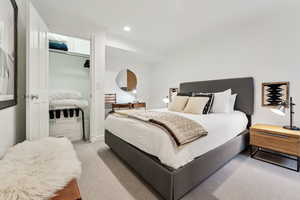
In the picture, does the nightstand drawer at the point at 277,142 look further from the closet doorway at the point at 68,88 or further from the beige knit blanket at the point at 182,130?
the closet doorway at the point at 68,88

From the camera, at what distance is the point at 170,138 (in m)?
1.29

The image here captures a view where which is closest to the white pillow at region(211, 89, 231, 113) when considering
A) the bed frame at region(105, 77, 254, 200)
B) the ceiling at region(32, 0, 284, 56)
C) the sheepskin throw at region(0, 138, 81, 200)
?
the bed frame at region(105, 77, 254, 200)

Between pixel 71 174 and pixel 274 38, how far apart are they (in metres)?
3.46

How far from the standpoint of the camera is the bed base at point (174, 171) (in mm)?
1195

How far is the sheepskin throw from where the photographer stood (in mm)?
785

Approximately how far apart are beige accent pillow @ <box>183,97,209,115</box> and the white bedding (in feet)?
1.59

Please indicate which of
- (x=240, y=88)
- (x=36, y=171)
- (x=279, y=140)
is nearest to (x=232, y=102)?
(x=240, y=88)

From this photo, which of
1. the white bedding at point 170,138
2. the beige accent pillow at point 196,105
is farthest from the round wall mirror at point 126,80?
the beige accent pillow at point 196,105

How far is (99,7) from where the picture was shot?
233 centimetres

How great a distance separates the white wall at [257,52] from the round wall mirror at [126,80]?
209cm

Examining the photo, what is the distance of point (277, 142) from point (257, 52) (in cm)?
163

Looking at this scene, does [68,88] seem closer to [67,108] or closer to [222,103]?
[67,108]

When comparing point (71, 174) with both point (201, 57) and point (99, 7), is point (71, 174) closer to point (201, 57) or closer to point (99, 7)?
point (99, 7)

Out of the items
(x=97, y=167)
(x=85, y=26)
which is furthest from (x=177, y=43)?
(x=97, y=167)
